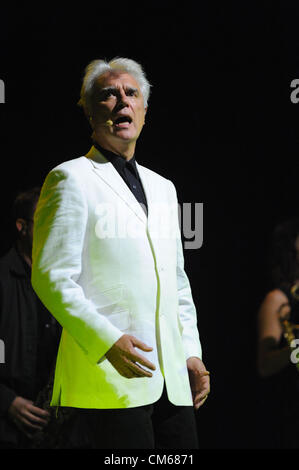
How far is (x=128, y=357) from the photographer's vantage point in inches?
69.7

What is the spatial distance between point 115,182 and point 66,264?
30 centimetres

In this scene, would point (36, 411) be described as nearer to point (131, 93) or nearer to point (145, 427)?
point (145, 427)

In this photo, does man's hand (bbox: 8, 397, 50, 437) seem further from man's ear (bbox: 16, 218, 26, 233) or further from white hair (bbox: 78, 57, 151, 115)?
white hair (bbox: 78, 57, 151, 115)

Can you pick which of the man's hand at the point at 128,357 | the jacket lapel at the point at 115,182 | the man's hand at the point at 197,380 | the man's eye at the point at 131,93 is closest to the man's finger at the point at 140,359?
the man's hand at the point at 128,357

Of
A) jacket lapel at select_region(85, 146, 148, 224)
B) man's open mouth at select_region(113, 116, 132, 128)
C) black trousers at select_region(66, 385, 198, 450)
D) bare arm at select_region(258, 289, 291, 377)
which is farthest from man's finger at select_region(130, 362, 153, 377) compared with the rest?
bare arm at select_region(258, 289, 291, 377)

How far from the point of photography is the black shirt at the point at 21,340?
8.24 feet

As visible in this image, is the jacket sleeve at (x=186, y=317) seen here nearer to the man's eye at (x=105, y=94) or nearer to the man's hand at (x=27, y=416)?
the man's eye at (x=105, y=94)

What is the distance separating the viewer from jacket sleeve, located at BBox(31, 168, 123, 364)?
1.79 m

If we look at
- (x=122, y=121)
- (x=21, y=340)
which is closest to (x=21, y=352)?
(x=21, y=340)

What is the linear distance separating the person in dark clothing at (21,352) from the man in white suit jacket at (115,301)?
612 mm

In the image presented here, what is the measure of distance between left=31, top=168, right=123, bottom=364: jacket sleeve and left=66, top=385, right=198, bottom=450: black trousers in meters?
0.16
